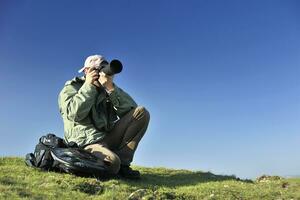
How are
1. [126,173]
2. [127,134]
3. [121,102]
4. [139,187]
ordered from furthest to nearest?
1. [121,102]
2. [127,134]
3. [126,173]
4. [139,187]

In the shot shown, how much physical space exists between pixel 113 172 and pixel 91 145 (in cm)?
73

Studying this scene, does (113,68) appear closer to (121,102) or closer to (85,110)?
(85,110)

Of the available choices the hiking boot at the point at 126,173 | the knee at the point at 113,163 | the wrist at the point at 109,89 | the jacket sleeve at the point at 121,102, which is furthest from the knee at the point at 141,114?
the knee at the point at 113,163

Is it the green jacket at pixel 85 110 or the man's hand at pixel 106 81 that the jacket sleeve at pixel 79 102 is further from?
the man's hand at pixel 106 81

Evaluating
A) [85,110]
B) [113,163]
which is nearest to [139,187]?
[113,163]

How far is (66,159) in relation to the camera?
9.67 meters

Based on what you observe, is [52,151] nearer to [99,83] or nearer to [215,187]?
[99,83]

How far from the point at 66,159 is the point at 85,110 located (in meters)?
1.00

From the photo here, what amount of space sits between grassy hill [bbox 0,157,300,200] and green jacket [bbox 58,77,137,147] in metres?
1.11

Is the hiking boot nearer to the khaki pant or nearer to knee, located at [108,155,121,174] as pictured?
the khaki pant

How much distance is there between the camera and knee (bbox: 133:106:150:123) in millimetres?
10836

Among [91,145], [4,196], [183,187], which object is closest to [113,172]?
[91,145]

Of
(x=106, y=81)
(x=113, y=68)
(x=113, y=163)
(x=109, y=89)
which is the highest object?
(x=113, y=68)

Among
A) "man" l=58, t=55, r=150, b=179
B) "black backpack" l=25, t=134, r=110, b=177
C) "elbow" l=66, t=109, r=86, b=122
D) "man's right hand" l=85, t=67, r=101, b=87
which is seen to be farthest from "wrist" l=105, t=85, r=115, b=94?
"black backpack" l=25, t=134, r=110, b=177
